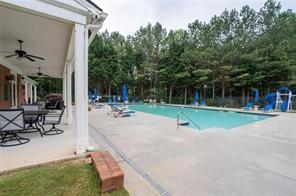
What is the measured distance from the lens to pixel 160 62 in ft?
85.6

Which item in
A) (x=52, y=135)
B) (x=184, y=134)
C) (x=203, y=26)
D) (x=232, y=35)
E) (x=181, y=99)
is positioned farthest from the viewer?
(x=181, y=99)

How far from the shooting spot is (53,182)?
2.36 metres

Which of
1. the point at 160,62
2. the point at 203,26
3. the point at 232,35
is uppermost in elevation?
the point at 203,26

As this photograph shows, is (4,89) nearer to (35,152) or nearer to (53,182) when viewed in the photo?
(35,152)

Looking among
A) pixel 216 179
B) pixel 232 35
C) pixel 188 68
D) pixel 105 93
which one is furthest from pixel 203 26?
pixel 216 179

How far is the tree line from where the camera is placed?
17500mm

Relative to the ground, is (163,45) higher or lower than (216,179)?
higher

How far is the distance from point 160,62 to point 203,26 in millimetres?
7901

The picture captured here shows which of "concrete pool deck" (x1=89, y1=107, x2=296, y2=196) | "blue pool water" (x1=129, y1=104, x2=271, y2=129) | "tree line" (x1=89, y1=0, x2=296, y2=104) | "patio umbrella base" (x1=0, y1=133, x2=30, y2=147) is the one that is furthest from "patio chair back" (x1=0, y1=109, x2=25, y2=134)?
"tree line" (x1=89, y1=0, x2=296, y2=104)

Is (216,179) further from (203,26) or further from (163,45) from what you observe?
(163,45)

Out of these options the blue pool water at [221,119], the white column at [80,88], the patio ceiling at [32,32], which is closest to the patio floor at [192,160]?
the white column at [80,88]

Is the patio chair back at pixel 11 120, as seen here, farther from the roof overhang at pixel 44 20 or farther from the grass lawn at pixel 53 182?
the roof overhang at pixel 44 20

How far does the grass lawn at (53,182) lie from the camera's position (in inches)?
85.3

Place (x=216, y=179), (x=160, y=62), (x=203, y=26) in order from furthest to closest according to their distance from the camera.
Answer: (x=160, y=62) < (x=203, y=26) < (x=216, y=179)
